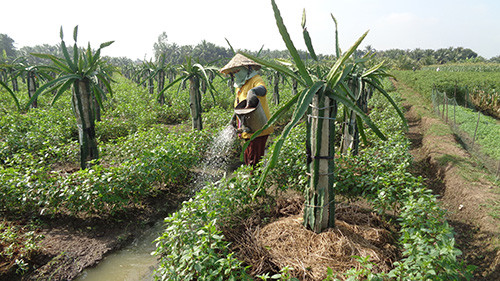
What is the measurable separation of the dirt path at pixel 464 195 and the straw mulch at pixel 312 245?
0.67m

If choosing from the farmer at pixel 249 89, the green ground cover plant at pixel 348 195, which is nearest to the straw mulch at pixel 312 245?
the green ground cover plant at pixel 348 195

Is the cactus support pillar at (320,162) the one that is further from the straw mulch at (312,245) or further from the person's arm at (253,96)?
the person's arm at (253,96)

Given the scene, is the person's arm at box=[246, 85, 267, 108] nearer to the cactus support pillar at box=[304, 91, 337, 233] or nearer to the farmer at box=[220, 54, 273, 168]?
the farmer at box=[220, 54, 273, 168]

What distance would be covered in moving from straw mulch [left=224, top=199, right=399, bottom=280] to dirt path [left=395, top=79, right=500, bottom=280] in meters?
0.67

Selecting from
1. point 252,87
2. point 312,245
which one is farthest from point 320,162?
point 252,87

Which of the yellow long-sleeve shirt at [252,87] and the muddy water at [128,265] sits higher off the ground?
the yellow long-sleeve shirt at [252,87]

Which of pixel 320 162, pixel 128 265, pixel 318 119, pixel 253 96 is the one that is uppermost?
pixel 253 96

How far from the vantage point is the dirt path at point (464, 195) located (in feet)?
9.48

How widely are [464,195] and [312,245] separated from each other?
3.04 m

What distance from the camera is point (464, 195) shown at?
410 centimetres

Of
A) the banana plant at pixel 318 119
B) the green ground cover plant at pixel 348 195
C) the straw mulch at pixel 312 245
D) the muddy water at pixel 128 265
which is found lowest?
the muddy water at pixel 128 265

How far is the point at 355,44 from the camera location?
2.12 meters

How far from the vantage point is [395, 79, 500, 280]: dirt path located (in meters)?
2.89

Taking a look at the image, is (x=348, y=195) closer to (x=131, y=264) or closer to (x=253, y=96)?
(x=253, y=96)
